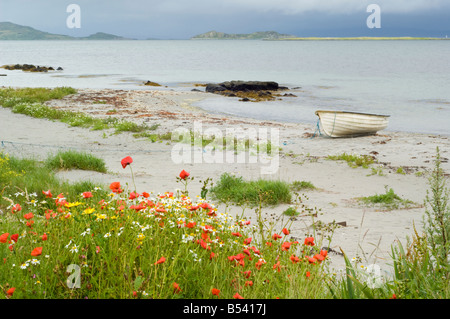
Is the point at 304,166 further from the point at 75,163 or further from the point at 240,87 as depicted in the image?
the point at 240,87

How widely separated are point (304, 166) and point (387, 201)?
13.7 feet

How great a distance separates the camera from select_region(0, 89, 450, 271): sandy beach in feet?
26.3

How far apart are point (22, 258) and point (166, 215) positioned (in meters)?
1.39

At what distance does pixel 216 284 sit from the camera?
3.61 m

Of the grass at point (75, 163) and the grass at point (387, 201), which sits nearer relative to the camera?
the grass at point (387, 201)

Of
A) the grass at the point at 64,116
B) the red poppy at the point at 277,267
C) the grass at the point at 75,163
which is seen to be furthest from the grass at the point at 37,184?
the grass at the point at 64,116

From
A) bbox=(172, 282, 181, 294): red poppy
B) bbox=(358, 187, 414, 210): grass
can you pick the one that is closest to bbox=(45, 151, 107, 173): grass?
bbox=(358, 187, 414, 210): grass

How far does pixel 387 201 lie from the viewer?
961 cm

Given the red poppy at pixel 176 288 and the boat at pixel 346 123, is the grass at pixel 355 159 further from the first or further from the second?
the red poppy at pixel 176 288

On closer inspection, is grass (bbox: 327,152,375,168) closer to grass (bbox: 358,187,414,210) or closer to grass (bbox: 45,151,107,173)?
grass (bbox: 358,187,414,210)

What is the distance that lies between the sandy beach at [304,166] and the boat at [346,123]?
415 mm

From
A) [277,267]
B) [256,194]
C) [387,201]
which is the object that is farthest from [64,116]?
[277,267]

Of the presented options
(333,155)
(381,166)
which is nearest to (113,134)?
(333,155)

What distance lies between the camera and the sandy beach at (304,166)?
8.03 m
